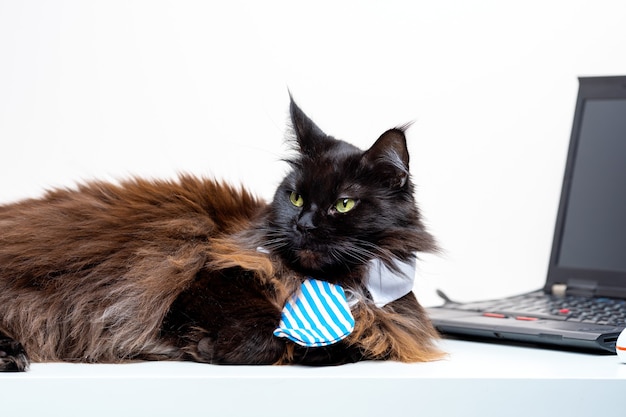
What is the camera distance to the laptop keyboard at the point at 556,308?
1.61 metres

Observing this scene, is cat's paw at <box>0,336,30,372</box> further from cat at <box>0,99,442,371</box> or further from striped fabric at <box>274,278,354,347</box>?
striped fabric at <box>274,278,354,347</box>

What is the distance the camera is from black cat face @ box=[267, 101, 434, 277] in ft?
4.56

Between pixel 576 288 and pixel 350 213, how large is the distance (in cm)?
84

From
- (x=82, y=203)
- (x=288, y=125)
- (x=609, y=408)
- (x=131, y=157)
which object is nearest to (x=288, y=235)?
(x=288, y=125)

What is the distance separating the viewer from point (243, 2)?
98.0 inches

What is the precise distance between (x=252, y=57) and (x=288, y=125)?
3.13 feet

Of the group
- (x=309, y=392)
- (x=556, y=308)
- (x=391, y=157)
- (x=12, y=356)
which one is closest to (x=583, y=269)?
(x=556, y=308)

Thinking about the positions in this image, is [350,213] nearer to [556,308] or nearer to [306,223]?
[306,223]

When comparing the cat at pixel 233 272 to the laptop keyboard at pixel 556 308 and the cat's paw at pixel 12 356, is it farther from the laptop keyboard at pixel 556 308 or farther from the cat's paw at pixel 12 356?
the laptop keyboard at pixel 556 308

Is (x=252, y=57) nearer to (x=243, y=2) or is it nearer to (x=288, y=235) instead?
(x=243, y=2)

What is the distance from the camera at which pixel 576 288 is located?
6.52 feet

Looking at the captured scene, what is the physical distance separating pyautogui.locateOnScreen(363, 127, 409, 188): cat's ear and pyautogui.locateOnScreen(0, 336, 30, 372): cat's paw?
2.11 ft

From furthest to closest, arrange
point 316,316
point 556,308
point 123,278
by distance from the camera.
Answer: point 556,308 < point 123,278 < point 316,316

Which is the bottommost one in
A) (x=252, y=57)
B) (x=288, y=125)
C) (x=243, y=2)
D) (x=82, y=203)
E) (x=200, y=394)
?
(x=200, y=394)
